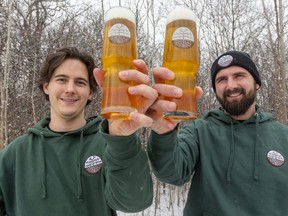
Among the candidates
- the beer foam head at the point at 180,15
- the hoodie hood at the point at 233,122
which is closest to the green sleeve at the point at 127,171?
the beer foam head at the point at 180,15

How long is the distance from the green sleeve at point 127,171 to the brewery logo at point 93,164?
0.46 m

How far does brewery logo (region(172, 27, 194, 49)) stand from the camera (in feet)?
4.05

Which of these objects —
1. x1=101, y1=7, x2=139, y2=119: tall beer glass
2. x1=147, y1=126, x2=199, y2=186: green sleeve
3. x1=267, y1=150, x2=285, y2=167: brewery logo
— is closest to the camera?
x1=101, y1=7, x2=139, y2=119: tall beer glass

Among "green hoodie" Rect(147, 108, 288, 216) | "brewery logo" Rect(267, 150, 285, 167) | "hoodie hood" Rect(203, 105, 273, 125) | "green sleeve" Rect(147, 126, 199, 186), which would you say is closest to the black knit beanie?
"hoodie hood" Rect(203, 105, 273, 125)

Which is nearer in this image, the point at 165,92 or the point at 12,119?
the point at 165,92

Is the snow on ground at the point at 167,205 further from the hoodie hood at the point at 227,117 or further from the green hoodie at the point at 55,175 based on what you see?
the green hoodie at the point at 55,175

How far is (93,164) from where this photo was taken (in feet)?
6.16

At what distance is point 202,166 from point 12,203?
1328 mm

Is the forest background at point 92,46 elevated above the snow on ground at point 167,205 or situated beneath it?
elevated above

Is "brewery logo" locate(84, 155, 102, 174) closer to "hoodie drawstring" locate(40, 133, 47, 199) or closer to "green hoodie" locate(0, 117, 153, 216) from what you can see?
"green hoodie" locate(0, 117, 153, 216)

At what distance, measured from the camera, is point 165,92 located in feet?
3.79

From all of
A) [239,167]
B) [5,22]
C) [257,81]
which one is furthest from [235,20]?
[239,167]

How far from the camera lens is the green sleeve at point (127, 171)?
4.16 feet

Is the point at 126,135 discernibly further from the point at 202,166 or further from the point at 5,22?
the point at 5,22
